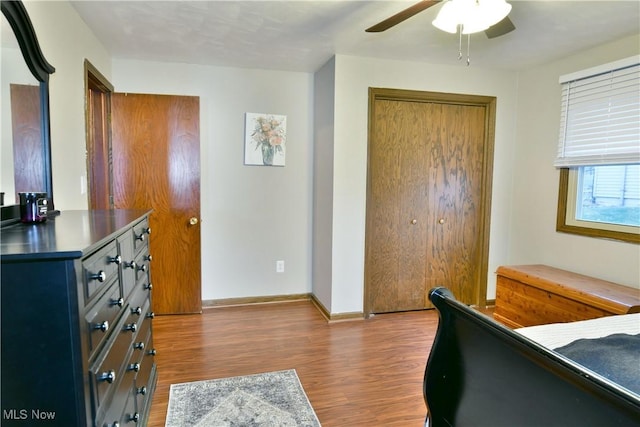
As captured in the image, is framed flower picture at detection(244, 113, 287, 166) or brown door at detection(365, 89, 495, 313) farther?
framed flower picture at detection(244, 113, 287, 166)

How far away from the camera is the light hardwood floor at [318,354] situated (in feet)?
6.86

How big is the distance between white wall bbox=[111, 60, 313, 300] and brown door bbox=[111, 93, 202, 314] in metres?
0.15

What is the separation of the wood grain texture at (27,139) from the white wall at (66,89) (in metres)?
0.21

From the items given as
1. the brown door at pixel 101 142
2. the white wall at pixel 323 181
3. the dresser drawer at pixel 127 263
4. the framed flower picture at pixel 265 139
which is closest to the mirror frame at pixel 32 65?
the dresser drawer at pixel 127 263

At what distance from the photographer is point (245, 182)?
3.58 metres

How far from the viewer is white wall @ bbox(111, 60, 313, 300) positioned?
343cm

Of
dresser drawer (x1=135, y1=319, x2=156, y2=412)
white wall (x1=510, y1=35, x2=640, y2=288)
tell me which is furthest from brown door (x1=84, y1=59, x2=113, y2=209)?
white wall (x1=510, y1=35, x2=640, y2=288)

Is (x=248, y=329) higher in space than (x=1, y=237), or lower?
lower

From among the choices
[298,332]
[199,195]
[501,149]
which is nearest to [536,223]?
[501,149]

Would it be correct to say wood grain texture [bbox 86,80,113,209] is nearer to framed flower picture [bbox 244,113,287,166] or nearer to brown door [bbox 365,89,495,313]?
framed flower picture [bbox 244,113,287,166]

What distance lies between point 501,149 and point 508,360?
302cm

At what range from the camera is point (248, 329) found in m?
3.10

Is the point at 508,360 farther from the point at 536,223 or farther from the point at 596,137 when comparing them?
the point at 536,223

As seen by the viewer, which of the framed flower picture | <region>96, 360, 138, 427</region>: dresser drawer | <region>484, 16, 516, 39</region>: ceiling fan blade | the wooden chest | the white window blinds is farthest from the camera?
the framed flower picture
